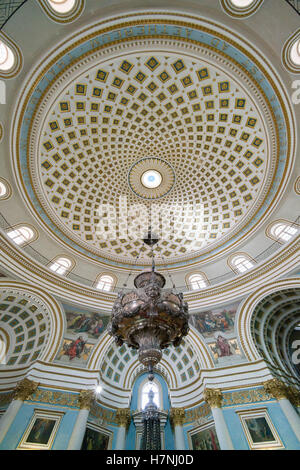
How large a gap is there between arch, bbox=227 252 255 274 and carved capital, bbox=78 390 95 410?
32.8ft

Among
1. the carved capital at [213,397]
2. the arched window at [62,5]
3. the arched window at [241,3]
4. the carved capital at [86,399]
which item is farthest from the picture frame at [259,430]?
the arched window at [62,5]

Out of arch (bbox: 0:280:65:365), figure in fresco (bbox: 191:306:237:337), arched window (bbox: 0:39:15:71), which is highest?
arched window (bbox: 0:39:15:71)

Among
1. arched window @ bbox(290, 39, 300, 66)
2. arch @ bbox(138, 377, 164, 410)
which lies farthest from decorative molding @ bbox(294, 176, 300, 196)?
arch @ bbox(138, 377, 164, 410)

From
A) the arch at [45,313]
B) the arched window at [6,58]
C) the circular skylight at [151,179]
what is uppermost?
the circular skylight at [151,179]

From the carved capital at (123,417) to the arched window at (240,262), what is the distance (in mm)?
9692

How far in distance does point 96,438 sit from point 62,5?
1841cm

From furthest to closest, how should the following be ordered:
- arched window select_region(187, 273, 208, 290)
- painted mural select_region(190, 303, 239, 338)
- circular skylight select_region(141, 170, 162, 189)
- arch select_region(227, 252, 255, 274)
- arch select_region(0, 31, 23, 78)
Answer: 1. circular skylight select_region(141, 170, 162, 189)
2. arched window select_region(187, 273, 208, 290)
3. arch select_region(227, 252, 255, 274)
4. painted mural select_region(190, 303, 239, 338)
5. arch select_region(0, 31, 23, 78)

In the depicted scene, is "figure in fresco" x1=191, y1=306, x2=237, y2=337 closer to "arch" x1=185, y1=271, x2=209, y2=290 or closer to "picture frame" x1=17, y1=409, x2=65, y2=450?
"arch" x1=185, y1=271, x2=209, y2=290

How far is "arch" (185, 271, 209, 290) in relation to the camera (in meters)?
15.0

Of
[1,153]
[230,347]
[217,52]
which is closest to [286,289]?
[230,347]

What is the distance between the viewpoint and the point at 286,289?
37.7 feet

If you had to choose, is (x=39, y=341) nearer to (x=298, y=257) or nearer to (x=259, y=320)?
(x=259, y=320)

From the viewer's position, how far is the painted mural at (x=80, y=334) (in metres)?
11.8

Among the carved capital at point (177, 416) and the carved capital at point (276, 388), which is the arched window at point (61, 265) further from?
the carved capital at point (276, 388)
